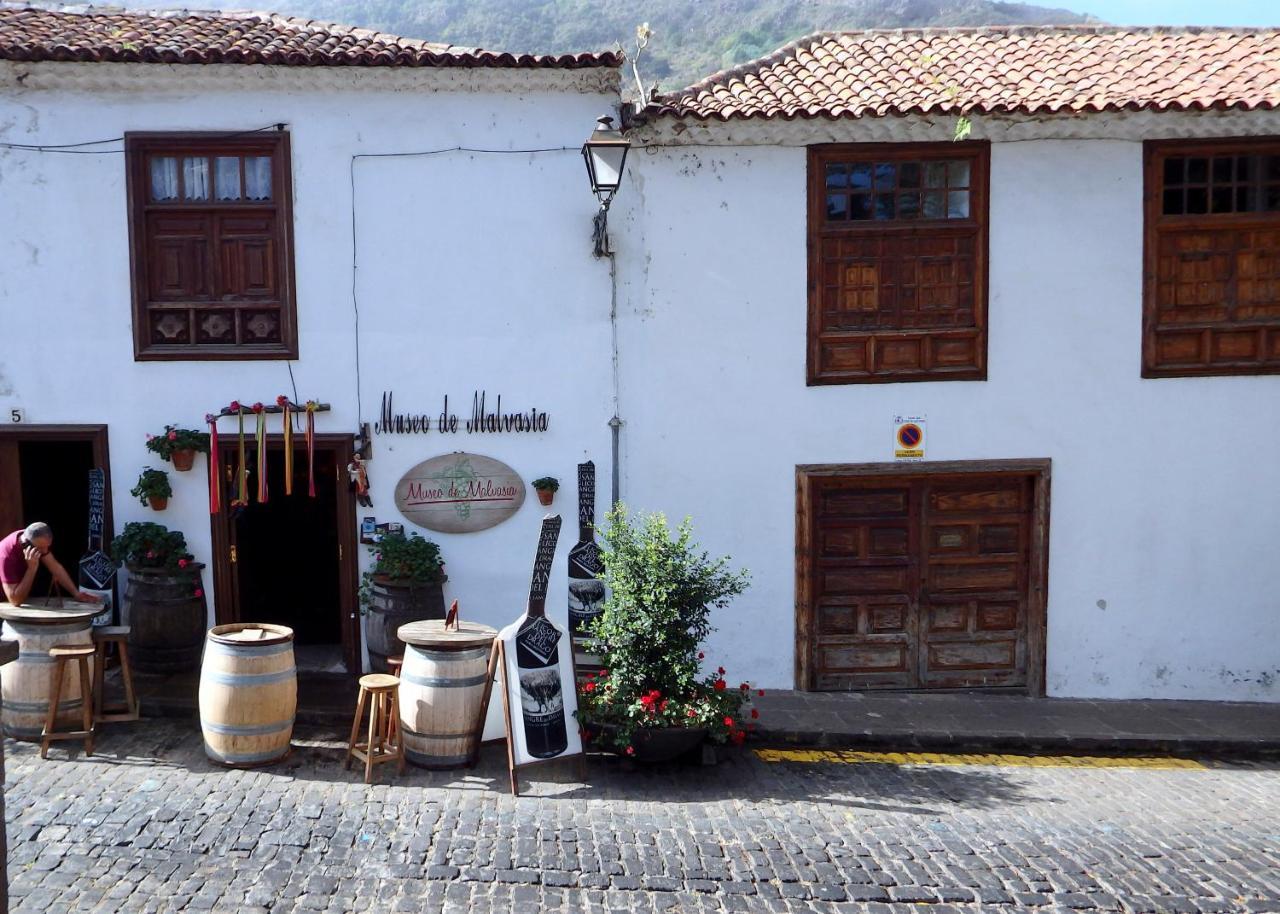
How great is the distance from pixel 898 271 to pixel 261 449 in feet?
18.4

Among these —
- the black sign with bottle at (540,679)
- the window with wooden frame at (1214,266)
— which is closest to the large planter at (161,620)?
the black sign with bottle at (540,679)

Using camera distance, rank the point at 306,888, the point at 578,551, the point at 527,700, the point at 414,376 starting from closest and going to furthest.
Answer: the point at 306,888
the point at 527,700
the point at 578,551
the point at 414,376

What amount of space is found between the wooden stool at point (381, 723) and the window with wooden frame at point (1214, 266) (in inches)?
270

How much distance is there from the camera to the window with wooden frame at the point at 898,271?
911 centimetres

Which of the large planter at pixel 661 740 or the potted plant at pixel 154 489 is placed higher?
the potted plant at pixel 154 489

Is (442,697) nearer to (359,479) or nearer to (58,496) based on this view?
(359,479)

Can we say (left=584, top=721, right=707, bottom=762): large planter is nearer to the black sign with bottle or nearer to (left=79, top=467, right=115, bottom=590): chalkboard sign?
the black sign with bottle

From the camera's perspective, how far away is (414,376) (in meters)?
8.97

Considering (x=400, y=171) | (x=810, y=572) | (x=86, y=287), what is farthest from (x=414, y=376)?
(x=810, y=572)

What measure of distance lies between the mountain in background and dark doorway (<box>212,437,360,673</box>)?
36440 millimetres

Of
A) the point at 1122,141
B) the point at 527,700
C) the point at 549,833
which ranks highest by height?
the point at 1122,141

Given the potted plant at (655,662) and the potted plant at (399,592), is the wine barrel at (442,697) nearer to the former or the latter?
the potted plant at (655,662)

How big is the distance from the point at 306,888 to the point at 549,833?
1.42 m

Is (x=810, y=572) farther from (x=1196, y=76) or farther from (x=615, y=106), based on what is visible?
(x=1196, y=76)
